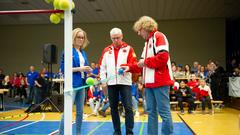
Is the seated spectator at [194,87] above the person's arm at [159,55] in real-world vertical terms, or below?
below

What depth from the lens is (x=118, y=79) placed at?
155 inches

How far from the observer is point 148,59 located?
3.24m

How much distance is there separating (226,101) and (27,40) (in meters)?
12.1

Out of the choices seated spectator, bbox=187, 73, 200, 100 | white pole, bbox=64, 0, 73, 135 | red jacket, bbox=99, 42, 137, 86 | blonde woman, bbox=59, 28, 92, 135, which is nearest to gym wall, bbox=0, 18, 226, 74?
seated spectator, bbox=187, 73, 200, 100

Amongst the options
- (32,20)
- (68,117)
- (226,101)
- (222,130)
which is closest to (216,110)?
(226,101)

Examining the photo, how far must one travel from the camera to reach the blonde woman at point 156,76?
10.5ft

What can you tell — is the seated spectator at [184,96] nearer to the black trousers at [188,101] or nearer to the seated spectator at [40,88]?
the black trousers at [188,101]

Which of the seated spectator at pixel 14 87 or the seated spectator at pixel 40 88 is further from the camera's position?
the seated spectator at pixel 14 87

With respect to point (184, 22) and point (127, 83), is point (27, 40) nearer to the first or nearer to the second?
point (184, 22)

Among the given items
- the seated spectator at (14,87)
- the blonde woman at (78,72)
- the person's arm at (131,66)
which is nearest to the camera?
the blonde woman at (78,72)

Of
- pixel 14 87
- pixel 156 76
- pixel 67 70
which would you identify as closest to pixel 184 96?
pixel 156 76

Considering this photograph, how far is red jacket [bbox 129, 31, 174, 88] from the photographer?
318cm

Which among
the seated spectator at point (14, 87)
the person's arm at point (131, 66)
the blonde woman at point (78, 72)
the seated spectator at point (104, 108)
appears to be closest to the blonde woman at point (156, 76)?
the person's arm at point (131, 66)

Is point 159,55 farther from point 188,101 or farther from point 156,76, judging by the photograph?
point 188,101
